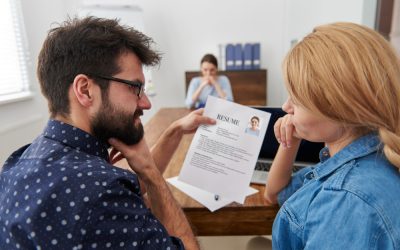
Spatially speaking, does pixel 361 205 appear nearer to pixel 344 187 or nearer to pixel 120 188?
pixel 344 187

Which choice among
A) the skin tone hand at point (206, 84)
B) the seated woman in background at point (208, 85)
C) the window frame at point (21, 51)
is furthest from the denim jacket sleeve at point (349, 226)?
the skin tone hand at point (206, 84)

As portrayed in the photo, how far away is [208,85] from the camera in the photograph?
3703 millimetres

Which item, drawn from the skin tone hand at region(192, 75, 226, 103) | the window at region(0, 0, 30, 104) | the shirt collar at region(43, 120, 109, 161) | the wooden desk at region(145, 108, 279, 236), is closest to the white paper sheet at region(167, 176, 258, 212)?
the wooden desk at region(145, 108, 279, 236)

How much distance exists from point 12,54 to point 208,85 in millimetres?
2060

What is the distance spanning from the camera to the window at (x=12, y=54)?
264 centimetres

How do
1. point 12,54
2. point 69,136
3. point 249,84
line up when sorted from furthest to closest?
1. point 249,84
2. point 12,54
3. point 69,136

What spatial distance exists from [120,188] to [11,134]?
95.5 inches

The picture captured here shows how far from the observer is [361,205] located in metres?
0.53

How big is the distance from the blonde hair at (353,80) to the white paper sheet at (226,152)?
1.26 feet

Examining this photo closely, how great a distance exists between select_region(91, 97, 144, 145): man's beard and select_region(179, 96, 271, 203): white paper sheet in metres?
0.24

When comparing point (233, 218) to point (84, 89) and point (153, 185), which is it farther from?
point (84, 89)

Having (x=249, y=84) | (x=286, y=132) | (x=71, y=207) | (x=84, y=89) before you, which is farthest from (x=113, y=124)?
A: (x=249, y=84)

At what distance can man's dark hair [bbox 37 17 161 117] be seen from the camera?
0.79 m

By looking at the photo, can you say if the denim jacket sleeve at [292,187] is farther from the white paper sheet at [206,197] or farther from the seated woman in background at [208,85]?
the seated woman in background at [208,85]
